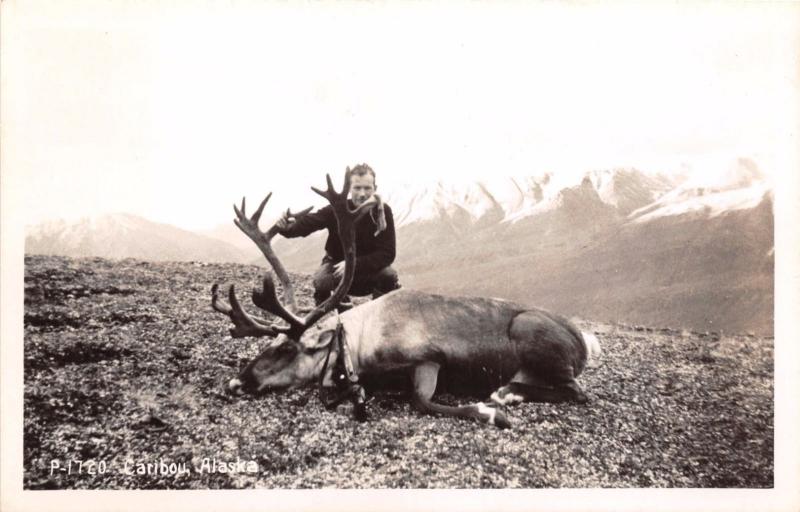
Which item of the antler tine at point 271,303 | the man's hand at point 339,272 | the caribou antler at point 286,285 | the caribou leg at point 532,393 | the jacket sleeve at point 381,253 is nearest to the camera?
the antler tine at point 271,303

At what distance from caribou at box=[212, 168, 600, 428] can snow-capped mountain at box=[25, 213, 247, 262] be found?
814 mm

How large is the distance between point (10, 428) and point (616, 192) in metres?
4.00

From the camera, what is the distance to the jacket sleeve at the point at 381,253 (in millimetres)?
4121

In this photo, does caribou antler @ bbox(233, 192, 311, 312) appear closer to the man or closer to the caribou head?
the caribou head

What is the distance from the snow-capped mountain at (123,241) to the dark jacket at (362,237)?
759 millimetres

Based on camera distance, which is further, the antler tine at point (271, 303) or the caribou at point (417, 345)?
the caribou at point (417, 345)

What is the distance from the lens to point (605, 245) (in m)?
4.57

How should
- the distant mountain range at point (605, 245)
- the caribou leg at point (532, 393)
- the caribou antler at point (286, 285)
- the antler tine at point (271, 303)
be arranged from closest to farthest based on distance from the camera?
the antler tine at point (271, 303) < the caribou antler at point (286, 285) < the caribou leg at point (532, 393) < the distant mountain range at point (605, 245)

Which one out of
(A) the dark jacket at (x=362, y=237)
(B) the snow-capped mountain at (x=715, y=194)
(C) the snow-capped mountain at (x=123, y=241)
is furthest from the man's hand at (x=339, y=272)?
(B) the snow-capped mountain at (x=715, y=194)

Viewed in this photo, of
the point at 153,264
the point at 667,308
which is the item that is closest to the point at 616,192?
the point at 667,308

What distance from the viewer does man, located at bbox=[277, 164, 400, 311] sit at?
13.4 ft

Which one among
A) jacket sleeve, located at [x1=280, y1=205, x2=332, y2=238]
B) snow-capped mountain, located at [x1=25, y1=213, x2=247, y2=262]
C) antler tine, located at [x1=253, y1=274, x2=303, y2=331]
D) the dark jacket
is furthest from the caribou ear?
snow-capped mountain, located at [x1=25, y1=213, x2=247, y2=262]

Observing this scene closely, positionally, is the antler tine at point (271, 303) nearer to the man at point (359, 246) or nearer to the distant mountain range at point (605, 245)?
the man at point (359, 246)

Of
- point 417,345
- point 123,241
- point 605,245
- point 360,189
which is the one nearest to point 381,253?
point 360,189
